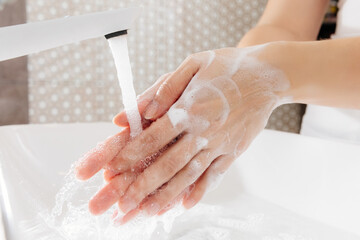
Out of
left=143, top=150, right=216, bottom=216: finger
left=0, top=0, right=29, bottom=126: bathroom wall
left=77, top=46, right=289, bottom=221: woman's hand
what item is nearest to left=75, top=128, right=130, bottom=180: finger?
left=77, top=46, right=289, bottom=221: woman's hand

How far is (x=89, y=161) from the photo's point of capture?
601 millimetres

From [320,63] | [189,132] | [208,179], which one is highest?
[320,63]

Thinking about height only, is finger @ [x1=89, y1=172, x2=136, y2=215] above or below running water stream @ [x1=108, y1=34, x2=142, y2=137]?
below

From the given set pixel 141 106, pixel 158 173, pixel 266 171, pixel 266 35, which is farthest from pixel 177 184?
pixel 266 35

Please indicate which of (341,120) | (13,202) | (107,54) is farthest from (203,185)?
(107,54)

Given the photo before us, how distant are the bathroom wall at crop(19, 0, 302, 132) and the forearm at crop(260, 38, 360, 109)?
41.1 inches

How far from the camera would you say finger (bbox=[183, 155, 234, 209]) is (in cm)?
70

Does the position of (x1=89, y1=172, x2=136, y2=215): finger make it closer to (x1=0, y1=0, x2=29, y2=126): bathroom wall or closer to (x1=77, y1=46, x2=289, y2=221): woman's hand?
(x1=77, y1=46, x2=289, y2=221): woman's hand

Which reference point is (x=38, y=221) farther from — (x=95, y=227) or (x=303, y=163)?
(x=303, y=163)

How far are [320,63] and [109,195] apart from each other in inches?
17.2

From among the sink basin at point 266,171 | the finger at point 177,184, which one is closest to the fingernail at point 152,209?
the finger at point 177,184

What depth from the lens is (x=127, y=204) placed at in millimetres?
617

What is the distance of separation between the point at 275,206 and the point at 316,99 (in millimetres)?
390

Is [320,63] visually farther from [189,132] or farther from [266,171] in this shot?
[266,171]
